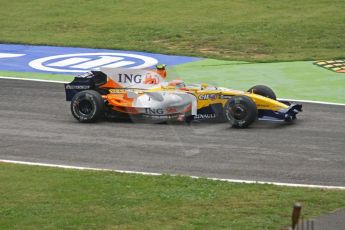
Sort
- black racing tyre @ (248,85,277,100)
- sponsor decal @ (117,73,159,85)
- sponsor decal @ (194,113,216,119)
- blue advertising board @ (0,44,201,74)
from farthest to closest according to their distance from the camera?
1. blue advertising board @ (0,44,201,74)
2. sponsor decal @ (117,73,159,85)
3. black racing tyre @ (248,85,277,100)
4. sponsor decal @ (194,113,216,119)

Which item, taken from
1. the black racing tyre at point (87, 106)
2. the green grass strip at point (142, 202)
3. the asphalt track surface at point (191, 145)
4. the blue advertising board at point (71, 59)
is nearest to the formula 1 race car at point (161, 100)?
the black racing tyre at point (87, 106)

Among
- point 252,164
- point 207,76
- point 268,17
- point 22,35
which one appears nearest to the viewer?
point 252,164


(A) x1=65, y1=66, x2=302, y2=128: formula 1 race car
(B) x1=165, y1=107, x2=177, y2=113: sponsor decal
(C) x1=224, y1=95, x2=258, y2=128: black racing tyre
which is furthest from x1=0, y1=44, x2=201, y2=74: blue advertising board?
(C) x1=224, y1=95, x2=258, y2=128: black racing tyre

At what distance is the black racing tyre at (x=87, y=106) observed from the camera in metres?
19.9

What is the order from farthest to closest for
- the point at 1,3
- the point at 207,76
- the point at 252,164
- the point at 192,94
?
the point at 1,3 → the point at 207,76 → the point at 192,94 → the point at 252,164

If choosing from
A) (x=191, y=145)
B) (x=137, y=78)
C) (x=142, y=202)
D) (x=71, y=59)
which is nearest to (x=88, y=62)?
(x=71, y=59)

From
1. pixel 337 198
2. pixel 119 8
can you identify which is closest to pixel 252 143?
pixel 337 198

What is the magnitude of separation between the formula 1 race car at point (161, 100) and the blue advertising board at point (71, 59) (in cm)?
663

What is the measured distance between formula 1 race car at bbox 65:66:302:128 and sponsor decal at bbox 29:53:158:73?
672cm

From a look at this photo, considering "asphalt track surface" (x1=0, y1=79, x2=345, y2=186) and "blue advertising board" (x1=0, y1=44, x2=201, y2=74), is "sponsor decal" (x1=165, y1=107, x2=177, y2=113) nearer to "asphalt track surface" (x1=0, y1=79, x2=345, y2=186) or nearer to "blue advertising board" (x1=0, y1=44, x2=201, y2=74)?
"asphalt track surface" (x1=0, y1=79, x2=345, y2=186)

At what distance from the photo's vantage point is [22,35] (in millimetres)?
34469

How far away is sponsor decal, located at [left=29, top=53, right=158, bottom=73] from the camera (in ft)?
90.5

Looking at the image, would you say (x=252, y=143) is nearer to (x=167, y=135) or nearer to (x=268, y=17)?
(x=167, y=135)

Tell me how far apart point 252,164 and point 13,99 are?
8476 mm
